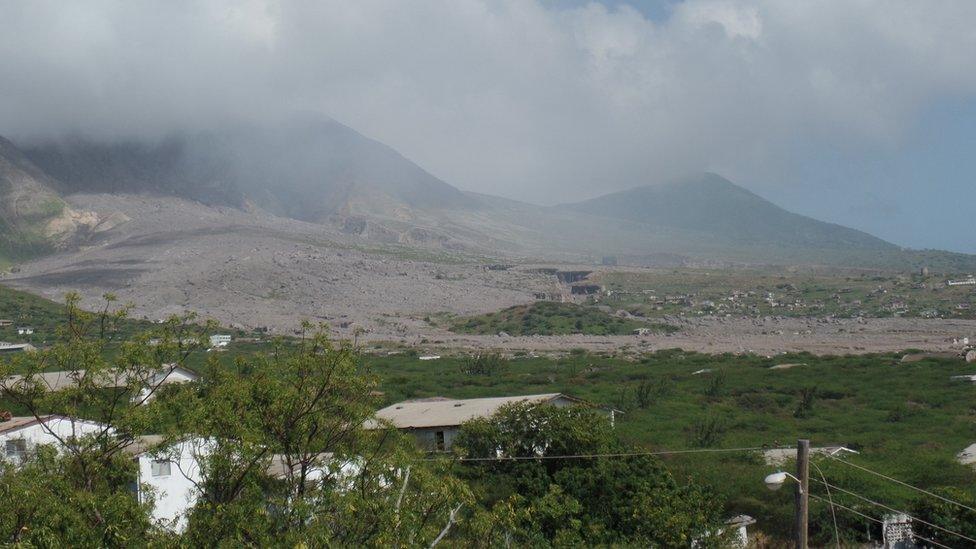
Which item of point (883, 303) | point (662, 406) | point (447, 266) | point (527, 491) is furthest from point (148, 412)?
point (447, 266)

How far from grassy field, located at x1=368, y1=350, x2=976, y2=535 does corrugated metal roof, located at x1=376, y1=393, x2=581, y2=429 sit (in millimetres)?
4471

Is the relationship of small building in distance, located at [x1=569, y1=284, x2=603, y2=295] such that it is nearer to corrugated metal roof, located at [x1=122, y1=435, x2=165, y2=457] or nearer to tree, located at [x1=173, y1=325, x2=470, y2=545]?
corrugated metal roof, located at [x1=122, y1=435, x2=165, y2=457]

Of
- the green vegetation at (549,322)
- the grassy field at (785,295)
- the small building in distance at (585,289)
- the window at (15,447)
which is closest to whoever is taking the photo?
the window at (15,447)

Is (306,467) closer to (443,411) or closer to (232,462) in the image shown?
(232,462)

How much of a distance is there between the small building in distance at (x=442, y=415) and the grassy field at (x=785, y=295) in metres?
81.0

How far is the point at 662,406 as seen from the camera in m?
49.0

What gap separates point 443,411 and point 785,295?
10313 centimetres

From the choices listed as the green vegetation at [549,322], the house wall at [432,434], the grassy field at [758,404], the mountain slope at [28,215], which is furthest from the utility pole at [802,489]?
the mountain slope at [28,215]

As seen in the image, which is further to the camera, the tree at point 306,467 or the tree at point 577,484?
the tree at point 577,484

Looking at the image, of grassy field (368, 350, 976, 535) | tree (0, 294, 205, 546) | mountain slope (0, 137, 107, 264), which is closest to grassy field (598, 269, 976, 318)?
grassy field (368, 350, 976, 535)

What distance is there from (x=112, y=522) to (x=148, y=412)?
2.48 metres

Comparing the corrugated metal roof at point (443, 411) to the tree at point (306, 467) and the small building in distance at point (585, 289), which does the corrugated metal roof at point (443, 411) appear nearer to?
the tree at point (306, 467)

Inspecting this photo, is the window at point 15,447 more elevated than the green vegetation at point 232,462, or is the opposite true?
the green vegetation at point 232,462

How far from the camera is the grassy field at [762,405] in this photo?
2809 centimetres
